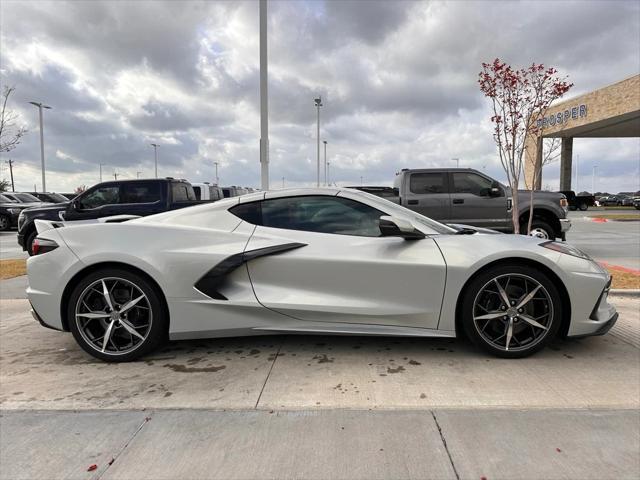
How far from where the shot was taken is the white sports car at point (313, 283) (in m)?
3.35

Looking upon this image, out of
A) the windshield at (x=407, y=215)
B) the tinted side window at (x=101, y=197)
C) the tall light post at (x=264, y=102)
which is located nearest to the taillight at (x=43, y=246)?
the windshield at (x=407, y=215)

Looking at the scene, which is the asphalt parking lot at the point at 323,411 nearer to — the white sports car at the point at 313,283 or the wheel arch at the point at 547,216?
the white sports car at the point at 313,283

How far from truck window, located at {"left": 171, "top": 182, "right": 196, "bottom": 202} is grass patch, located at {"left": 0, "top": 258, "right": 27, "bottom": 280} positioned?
299cm

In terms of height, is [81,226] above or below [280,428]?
above

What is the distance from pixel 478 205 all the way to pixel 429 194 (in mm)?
1020

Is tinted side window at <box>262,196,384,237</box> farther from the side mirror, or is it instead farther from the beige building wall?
the beige building wall

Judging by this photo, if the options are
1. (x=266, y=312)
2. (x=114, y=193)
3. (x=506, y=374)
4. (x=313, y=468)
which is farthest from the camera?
(x=114, y=193)

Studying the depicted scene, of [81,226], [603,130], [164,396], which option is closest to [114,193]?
[81,226]

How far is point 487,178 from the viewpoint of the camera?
30.2ft

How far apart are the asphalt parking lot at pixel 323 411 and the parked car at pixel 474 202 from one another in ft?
17.9

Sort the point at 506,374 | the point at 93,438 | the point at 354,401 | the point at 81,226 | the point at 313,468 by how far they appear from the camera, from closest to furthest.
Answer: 1. the point at 313,468
2. the point at 93,438
3. the point at 354,401
4. the point at 506,374
5. the point at 81,226

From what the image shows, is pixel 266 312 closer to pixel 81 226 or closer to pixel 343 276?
pixel 343 276

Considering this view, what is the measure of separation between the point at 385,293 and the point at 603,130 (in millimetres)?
36774

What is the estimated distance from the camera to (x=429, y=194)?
9.34 metres
